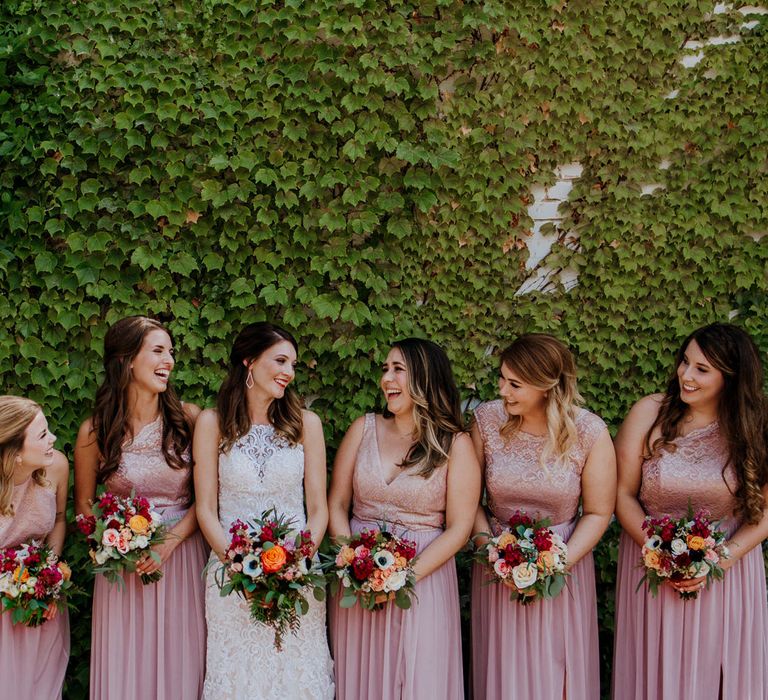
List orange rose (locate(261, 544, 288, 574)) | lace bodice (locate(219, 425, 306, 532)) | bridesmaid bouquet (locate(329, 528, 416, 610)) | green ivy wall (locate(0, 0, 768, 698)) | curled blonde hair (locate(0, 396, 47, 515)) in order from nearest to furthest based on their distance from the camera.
A: orange rose (locate(261, 544, 288, 574)), bridesmaid bouquet (locate(329, 528, 416, 610)), curled blonde hair (locate(0, 396, 47, 515)), lace bodice (locate(219, 425, 306, 532)), green ivy wall (locate(0, 0, 768, 698))

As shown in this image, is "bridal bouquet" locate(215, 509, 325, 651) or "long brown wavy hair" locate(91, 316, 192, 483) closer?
"bridal bouquet" locate(215, 509, 325, 651)

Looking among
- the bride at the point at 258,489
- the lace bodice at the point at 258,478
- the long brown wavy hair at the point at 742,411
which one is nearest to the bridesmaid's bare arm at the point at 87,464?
the bride at the point at 258,489

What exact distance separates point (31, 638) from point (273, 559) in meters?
1.55

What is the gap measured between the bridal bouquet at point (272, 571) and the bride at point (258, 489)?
0.25m

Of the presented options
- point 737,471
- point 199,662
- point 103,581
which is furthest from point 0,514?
point 737,471

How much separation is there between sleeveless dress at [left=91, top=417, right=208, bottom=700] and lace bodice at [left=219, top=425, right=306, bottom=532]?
11.5 inches

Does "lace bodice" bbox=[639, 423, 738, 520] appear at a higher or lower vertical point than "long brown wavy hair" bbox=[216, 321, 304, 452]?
lower

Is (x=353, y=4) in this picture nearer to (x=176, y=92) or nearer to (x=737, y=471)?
(x=176, y=92)

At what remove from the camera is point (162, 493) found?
13.6 feet

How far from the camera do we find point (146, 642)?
404cm

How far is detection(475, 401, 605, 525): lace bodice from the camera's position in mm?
4027

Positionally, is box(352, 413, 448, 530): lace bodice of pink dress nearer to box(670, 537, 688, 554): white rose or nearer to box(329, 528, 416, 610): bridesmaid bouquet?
box(329, 528, 416, 610): bridesmaid bouquet

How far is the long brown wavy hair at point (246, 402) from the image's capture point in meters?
4.16

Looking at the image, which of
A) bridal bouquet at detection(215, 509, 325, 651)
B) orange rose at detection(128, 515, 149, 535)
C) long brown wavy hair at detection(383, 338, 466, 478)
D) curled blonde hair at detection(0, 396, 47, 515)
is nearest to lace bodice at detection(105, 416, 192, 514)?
orange rose at detection(128, 515, 149, 535)
